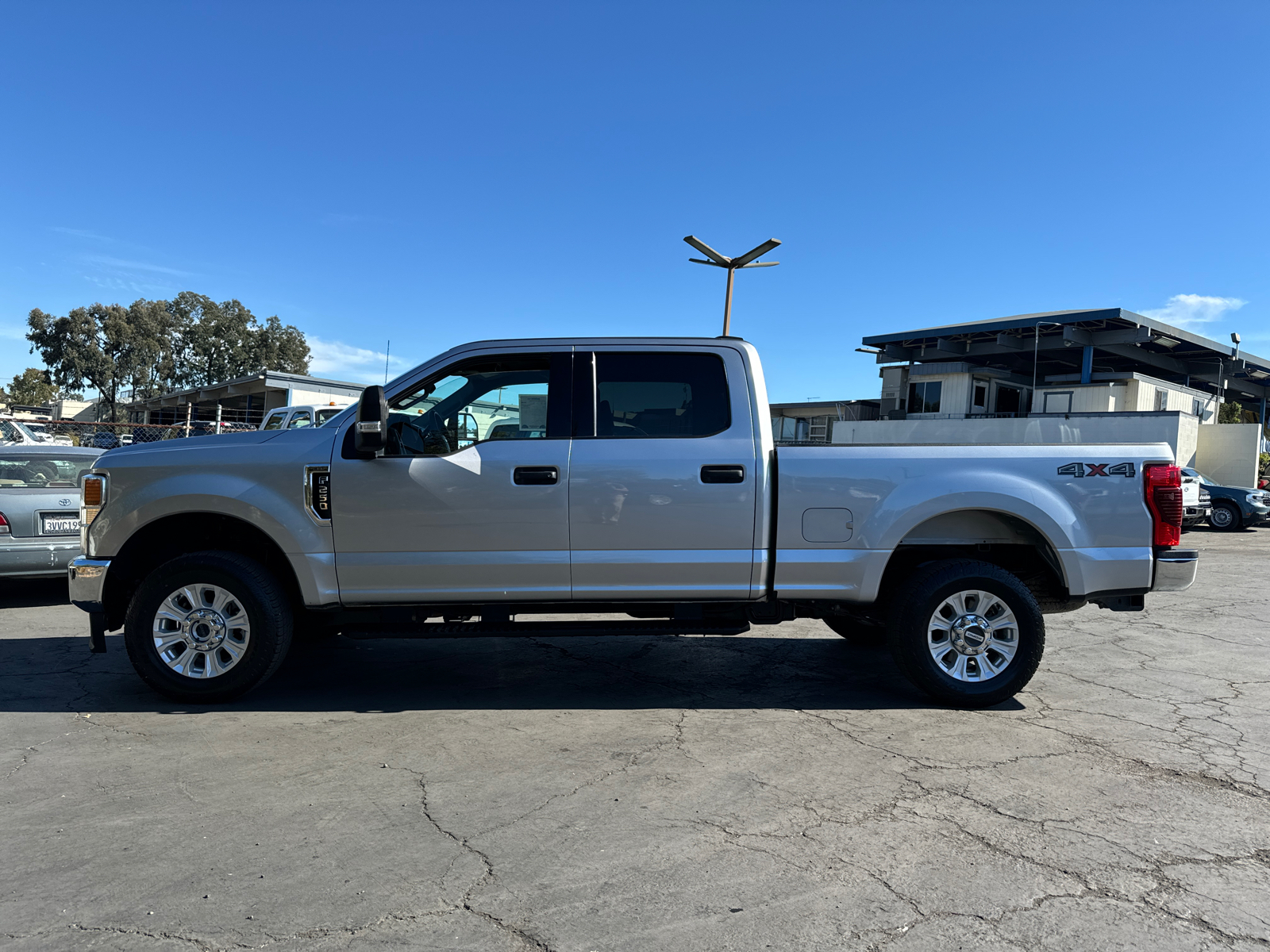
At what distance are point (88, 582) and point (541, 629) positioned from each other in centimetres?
262

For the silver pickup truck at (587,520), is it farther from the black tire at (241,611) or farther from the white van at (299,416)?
the white van at (299,416)

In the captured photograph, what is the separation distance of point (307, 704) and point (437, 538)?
49.2 inches

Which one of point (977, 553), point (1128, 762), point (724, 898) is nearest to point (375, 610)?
point (724, 898)

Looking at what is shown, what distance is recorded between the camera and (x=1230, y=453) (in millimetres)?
30312

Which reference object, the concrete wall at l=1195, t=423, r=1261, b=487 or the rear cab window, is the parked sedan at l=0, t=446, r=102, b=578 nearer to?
the rear cab window

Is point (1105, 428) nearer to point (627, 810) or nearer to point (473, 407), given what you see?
point (473, 407)

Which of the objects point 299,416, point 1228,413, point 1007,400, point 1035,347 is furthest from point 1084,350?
point 299,416

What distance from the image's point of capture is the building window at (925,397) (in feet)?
128

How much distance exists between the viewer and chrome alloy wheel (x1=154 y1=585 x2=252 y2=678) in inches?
201

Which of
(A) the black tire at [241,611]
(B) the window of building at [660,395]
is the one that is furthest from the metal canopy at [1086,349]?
(A) the black tire at [241,611]

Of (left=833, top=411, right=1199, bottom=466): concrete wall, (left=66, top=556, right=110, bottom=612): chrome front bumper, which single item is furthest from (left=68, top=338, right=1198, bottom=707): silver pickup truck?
(left=833, top=411, right=1199, bottom=466): concrete wall

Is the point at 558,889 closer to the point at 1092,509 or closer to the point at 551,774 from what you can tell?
the point at 551,774

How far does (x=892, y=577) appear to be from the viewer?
5.64 meters

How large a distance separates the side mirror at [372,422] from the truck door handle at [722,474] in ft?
5.92
